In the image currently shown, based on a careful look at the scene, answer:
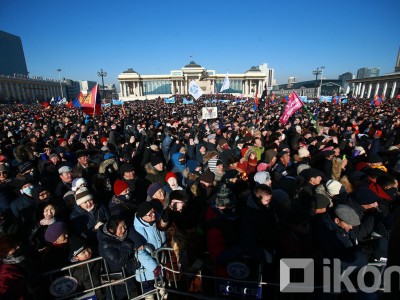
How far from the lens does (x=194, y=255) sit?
251 cm

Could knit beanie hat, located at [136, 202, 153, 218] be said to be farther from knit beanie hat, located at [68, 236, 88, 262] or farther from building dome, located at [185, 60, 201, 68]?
building dome, located at [185, 60, 201, 68]

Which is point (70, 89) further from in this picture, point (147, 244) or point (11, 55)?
point (147, 244)

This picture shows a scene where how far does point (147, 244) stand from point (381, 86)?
231 ft

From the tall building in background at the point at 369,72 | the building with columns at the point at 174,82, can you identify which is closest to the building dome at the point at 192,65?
the building with columns at the point at 174,82

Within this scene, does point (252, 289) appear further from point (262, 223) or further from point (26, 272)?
point (26, 272)

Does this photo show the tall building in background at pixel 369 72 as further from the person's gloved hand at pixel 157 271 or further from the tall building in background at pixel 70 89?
the tall building in background at pixel 70 89

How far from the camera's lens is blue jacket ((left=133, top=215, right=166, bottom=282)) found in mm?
2580

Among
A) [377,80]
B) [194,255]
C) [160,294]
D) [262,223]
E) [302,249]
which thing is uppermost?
[377,80]

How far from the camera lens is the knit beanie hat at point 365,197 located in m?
3.03

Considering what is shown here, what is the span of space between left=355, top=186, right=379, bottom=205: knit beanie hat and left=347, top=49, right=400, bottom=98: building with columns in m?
60.0

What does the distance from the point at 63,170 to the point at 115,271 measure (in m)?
2.66

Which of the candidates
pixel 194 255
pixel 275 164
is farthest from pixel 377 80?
pixel 194 255

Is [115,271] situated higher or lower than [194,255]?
lower

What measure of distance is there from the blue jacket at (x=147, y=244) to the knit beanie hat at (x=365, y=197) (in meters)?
2.69
